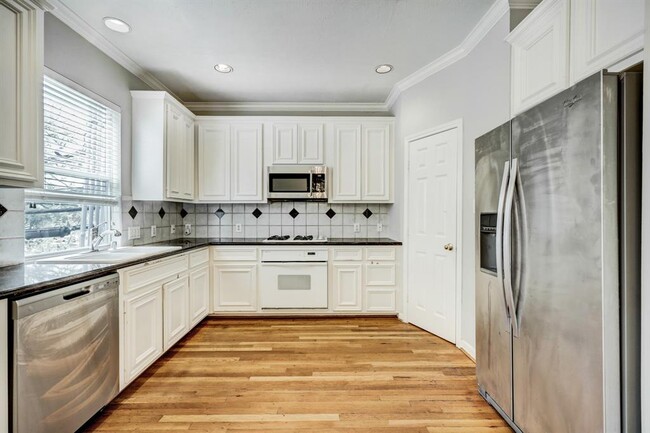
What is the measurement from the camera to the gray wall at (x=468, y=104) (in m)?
2.26

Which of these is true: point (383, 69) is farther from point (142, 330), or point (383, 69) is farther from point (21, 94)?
point (142, 330)

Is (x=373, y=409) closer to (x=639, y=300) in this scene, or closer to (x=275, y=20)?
(x=639, y=300)

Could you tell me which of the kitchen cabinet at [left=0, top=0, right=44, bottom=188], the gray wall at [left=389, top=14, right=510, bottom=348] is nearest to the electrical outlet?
the kitchen cabinet at [left=0, top=0, right=44, bottom=188]

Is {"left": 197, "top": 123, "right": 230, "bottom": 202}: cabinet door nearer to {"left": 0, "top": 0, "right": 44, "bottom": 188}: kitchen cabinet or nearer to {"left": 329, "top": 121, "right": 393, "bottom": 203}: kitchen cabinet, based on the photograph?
{"left": 329, "top": 121, "right": 393, "bottom": 203}: kitchen cabinet

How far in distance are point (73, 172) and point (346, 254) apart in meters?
2.59

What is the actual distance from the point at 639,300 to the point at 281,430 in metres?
1.74

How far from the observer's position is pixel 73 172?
7.75ft

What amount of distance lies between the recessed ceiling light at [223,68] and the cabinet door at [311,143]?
1031 mm

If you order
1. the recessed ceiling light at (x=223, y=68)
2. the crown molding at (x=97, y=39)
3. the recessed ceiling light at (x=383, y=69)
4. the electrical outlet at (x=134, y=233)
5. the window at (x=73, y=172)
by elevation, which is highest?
the recessed ceiling light at (x=383, y=69)

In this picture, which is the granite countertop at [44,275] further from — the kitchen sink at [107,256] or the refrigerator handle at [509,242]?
the refrigerator handle at [509,242]

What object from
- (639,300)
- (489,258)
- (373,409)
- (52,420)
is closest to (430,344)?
(373,409)

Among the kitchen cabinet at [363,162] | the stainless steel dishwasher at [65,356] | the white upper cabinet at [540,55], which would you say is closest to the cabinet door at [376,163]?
the kitchen cabinet at [363,162]

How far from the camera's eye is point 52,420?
1.48m

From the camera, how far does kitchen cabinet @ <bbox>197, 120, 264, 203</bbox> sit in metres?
3.85
